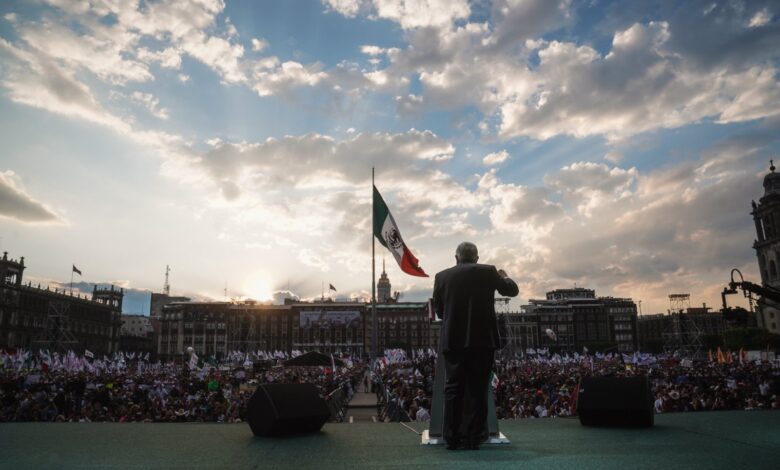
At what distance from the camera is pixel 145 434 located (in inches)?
225

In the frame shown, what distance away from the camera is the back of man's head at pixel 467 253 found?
5.27 metres

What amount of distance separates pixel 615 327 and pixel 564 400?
4794 inches

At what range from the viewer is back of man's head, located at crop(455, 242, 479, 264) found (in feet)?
17.3

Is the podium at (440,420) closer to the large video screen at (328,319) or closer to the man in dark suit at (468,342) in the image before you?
the man in dark suit at (468,342)

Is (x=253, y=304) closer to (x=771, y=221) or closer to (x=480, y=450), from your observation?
(x=771, y=221)

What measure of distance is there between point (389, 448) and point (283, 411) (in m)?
1.33

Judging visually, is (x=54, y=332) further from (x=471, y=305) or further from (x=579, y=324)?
(x=579, y=324)

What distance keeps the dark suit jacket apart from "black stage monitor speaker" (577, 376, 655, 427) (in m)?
1.98

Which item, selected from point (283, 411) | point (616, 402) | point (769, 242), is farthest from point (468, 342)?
point (769, 242)

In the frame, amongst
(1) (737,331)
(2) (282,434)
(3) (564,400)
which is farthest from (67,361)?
(1) (737,331)

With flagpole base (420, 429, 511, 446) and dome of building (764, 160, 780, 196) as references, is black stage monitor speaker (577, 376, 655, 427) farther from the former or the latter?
dome of building (764, 160, 780, 196)

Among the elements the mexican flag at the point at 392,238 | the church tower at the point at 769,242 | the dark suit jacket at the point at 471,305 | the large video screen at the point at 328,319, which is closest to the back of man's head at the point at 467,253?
the dark suit jacket at the point at 471,305

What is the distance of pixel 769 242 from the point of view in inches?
3433

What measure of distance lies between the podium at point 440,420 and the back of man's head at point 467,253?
99 cm
